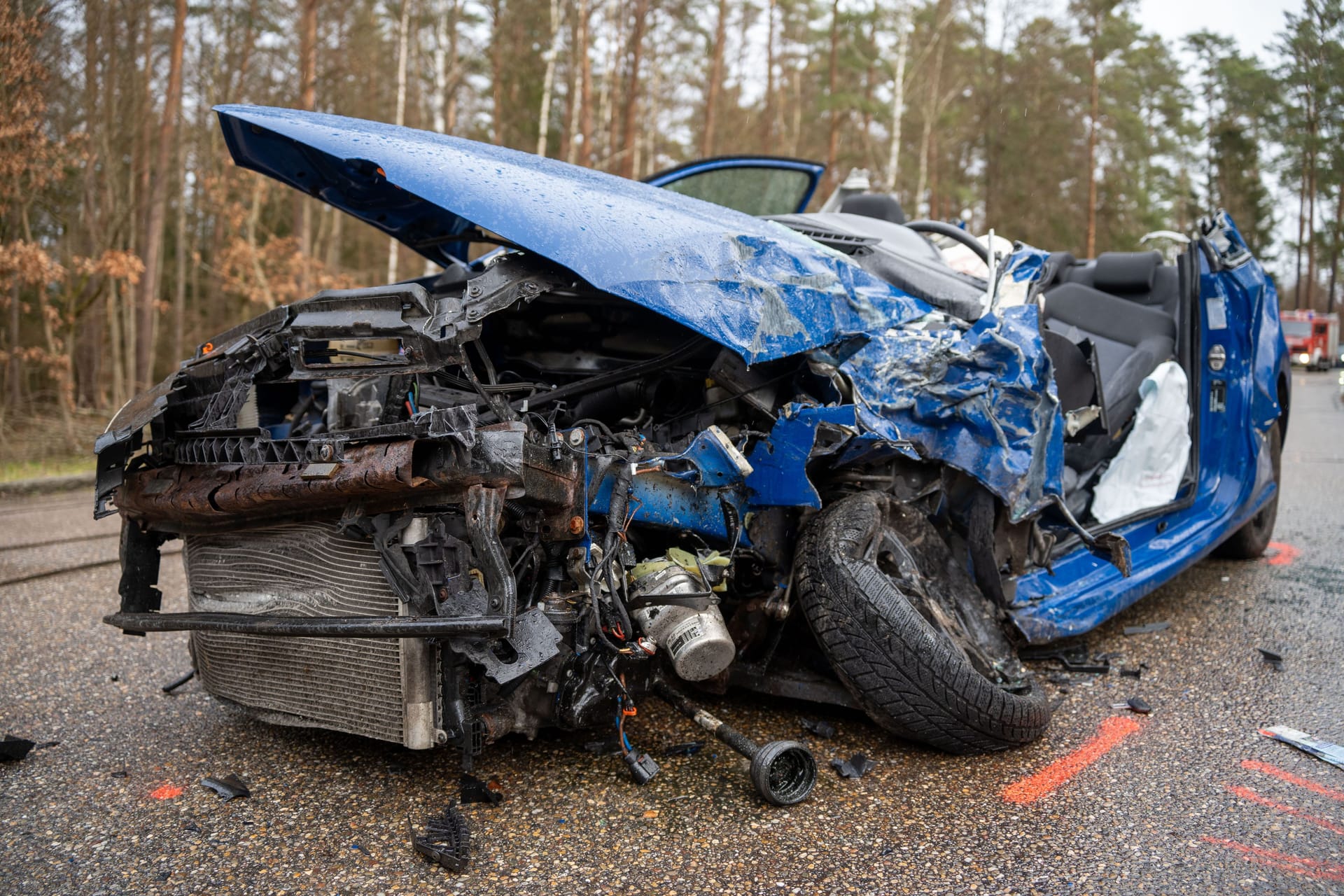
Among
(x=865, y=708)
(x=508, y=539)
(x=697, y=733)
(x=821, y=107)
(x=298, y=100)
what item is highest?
(x=821, y=107)

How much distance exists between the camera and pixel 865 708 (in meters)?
2.49

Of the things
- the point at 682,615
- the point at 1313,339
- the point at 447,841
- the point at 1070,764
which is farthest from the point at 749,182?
the point at 1313,339

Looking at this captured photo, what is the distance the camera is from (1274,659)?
337 centimetres

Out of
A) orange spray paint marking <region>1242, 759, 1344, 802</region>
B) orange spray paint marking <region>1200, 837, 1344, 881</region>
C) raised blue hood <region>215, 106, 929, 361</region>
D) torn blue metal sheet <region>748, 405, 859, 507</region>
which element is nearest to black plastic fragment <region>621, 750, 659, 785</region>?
torn blue metal sheet <region>748, 405, 859, 507</region>

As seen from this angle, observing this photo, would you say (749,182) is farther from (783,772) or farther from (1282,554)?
(1282,554)

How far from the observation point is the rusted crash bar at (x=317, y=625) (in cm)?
203

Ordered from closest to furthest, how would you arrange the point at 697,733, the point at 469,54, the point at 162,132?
the point at 697,733 → the point at 162,132 → the point at 469,54

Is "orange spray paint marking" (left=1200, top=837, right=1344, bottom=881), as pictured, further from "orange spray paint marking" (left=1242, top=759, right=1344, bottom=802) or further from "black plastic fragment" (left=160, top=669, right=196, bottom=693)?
"black plastic fragment" (left=160, top=669, right=196, bottom=693)

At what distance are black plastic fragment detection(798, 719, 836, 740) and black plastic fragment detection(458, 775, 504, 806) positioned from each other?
90 cm

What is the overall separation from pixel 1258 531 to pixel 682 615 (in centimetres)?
386

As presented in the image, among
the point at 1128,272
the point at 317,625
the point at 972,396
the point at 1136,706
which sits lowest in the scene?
the point at 1136,706

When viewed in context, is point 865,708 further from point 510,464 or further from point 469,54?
point 469,54

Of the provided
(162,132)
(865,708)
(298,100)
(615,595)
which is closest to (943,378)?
(865,708)

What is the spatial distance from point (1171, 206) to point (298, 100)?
107 feet
